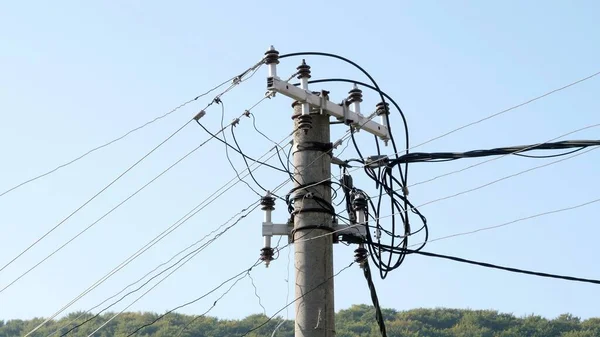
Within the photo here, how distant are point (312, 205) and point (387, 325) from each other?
8139cm

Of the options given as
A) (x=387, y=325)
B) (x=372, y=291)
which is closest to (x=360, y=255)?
(x=372, y=291)

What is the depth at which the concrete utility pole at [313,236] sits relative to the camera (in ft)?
35.8

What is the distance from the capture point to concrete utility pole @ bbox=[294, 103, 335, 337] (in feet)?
35.8

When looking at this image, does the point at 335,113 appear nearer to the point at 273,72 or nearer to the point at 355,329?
the point at 273,72

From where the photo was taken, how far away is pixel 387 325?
9144 centimetres

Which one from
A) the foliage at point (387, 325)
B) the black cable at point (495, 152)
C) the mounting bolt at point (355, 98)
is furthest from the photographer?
the foliage at point (387, 325)

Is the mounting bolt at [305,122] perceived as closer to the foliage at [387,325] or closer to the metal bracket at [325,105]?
the metal bracket at [325,105]

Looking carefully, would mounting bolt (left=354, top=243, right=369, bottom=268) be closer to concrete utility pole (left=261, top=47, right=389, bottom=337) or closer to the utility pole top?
concrete utility pole (left=261, top=47, right=389, bottom=337)

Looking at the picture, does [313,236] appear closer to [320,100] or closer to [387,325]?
[320,100]

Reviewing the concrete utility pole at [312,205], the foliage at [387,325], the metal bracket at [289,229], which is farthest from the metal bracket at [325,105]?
the foliage at [387,325]

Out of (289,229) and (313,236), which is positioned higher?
(289,229)

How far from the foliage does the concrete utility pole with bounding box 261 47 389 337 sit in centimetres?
7023

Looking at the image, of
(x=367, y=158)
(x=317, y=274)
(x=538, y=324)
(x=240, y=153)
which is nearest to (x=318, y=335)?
(x=317, y=274)

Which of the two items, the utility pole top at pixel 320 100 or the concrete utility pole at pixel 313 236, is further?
the utility pole top at pixel 320 100
